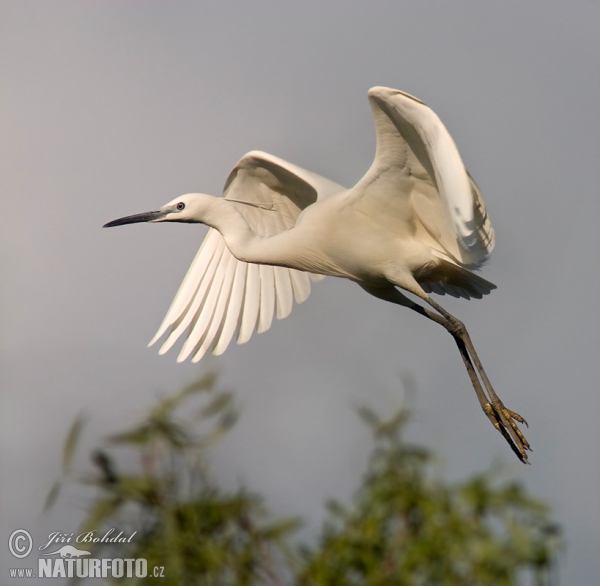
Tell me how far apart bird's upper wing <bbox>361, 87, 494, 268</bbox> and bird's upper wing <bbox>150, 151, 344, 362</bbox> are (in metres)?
0.99

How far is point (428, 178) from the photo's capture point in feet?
19.9

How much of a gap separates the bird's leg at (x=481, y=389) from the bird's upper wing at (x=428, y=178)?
0.40m

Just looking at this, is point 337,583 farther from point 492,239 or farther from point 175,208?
point 175,208

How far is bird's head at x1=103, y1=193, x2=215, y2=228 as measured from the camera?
6465 millimetres

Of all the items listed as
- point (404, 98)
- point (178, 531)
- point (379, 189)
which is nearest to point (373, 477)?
point (178, 531)

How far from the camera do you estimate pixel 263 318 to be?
7.26 m

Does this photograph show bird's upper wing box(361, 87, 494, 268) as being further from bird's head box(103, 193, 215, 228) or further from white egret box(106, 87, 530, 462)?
bird's head box(103, 193, 215, 228)

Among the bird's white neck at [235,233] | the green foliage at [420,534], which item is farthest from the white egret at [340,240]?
the green foliage at [420,534]

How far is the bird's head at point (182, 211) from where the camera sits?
21.2 feet

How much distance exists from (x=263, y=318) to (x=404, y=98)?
2.40m

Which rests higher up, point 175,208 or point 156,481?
point 175,208

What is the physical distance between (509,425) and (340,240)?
1.48 meters
